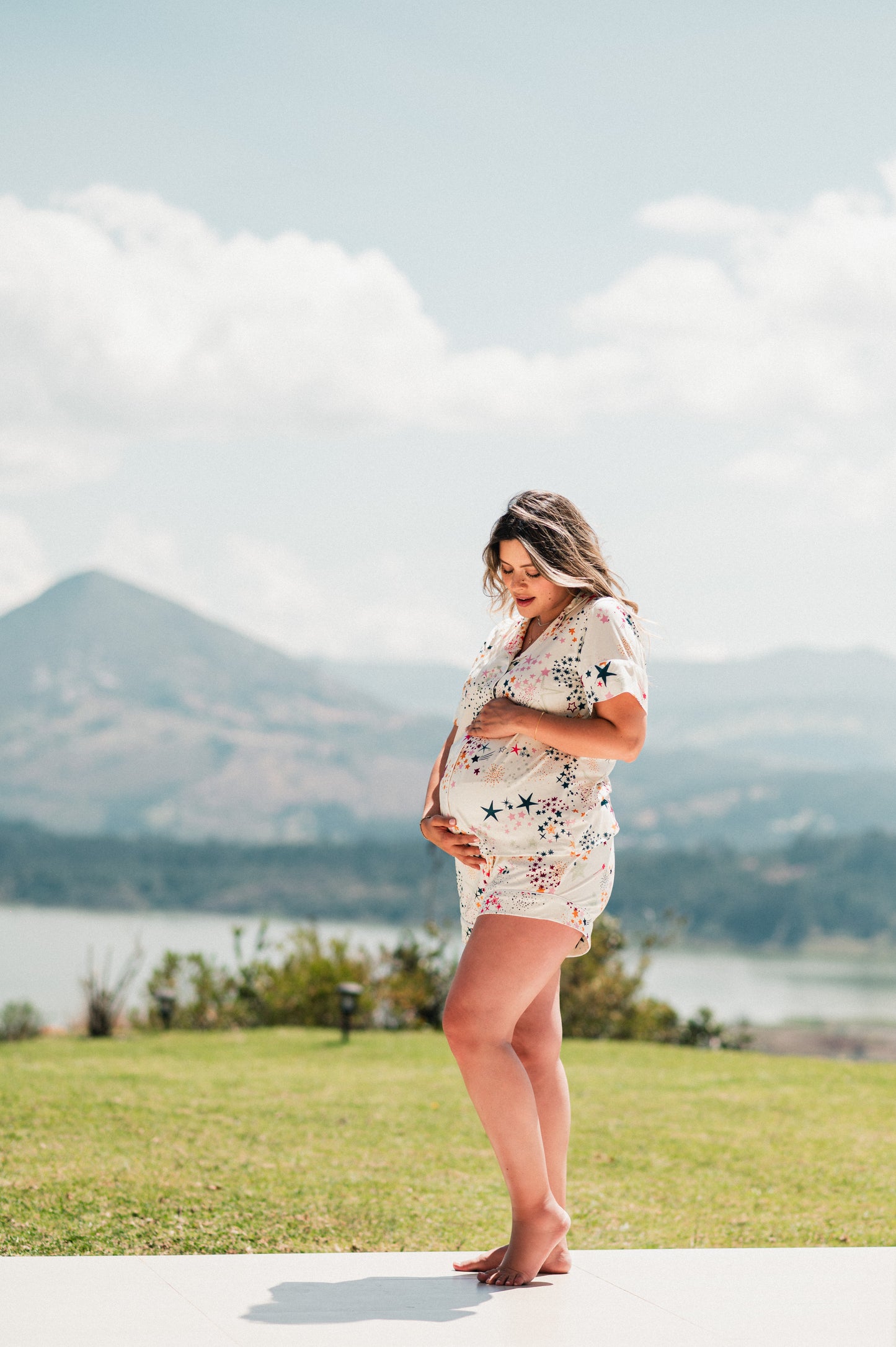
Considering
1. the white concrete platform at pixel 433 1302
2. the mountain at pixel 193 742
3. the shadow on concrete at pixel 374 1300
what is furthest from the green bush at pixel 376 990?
the mountain at pixel 193 742

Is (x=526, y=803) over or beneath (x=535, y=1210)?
over

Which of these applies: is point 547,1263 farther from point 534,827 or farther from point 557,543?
point 557,543

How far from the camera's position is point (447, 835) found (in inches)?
103

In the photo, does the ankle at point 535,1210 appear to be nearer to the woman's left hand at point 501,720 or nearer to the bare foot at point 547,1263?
the bare foot at point 547,1263

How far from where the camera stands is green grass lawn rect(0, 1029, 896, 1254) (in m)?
3.34

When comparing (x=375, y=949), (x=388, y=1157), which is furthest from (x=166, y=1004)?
(x=388, y=1157)

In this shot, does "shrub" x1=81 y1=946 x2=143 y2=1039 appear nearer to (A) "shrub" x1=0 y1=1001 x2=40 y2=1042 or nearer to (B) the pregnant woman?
(A) "shrub" x1=0 y1=1001 x2=40 y2=1042

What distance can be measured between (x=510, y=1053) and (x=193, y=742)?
466ft

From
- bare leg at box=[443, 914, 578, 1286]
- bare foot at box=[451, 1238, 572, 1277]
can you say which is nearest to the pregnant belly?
bare leg at box=[443, 914, 578, 1286]

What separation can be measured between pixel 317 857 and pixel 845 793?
166 feet

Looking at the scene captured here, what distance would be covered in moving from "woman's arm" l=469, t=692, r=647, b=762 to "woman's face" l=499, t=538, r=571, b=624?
0.21m

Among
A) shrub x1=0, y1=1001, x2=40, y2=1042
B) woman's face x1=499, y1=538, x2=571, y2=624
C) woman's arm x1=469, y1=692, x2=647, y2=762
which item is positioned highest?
woman's face x1=499, y1=538, x2=571, y2=624

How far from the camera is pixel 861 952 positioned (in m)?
46.4

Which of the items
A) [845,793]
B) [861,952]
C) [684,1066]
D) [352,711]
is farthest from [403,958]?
[352,711]
